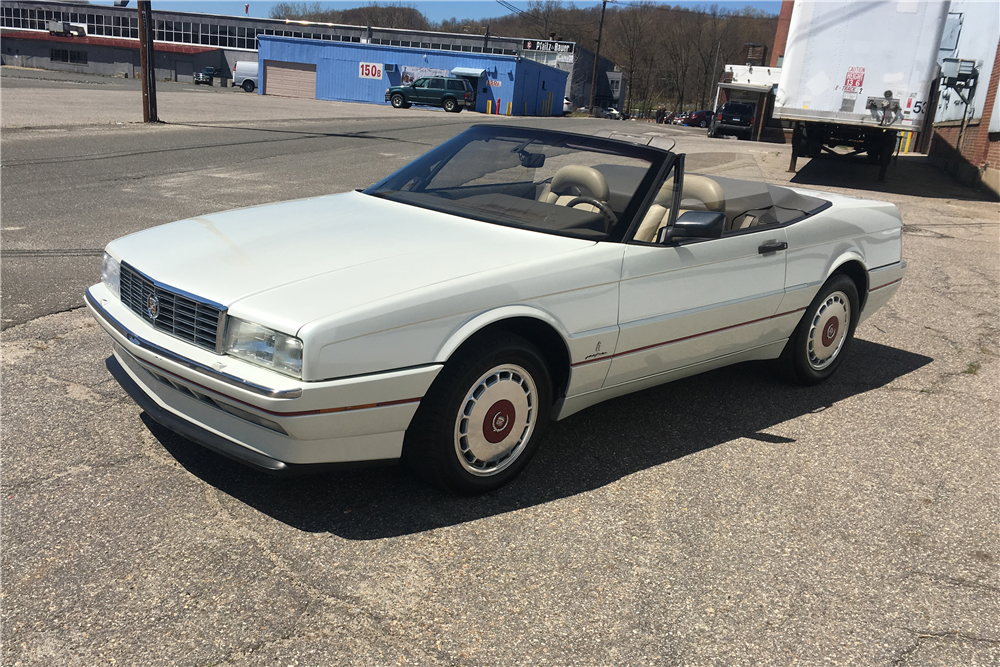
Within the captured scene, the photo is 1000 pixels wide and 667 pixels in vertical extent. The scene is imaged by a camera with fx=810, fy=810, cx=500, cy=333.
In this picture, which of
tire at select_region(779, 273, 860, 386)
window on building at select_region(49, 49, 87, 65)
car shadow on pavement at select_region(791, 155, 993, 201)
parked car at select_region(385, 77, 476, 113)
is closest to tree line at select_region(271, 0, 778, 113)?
window on building at select_region(49, 49, 87, 65)

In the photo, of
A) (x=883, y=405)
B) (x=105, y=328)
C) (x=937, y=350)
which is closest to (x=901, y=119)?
(x=937, y=350)

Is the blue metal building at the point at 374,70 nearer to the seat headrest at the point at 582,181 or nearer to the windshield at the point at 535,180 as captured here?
the windshield at the point at 535,180

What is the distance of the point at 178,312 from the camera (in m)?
2.90

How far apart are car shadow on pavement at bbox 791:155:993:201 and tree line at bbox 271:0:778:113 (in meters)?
78.1

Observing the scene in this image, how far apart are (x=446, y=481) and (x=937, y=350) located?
14.4ft

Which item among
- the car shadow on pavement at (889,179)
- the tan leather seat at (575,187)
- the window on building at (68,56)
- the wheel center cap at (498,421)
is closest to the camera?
the wheel center cap at (498,421)

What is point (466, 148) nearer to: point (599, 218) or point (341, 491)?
point (599, 218)

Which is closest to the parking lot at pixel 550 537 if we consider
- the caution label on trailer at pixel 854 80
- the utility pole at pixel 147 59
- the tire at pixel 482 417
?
the tire at pixel 482 417

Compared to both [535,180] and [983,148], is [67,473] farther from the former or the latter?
[983,148]

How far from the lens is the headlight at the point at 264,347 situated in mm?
2623

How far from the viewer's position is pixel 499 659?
7.75 feet

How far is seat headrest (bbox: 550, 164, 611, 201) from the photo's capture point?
152 inches

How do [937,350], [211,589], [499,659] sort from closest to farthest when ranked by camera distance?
1. [499,659]
2. [211,589]
3. [937,350]

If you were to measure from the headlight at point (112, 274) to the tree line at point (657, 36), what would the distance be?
320ft
